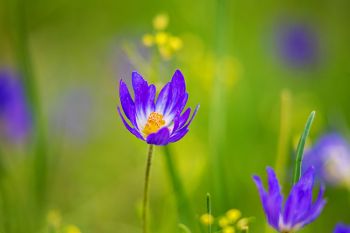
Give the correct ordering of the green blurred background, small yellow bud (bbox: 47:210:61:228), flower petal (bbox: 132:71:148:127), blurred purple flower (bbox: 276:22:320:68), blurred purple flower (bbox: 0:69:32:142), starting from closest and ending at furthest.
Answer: flower petal (bbox: 132:71:148:127)
small yellow bud (bbox: 47:210:61:228)
the green blurred background
blurred purple flower (bbox: 0:69:32:142)
blurred purple flower (bbox: 276:22:320:68)

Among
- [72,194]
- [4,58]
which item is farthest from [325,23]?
[72,194]

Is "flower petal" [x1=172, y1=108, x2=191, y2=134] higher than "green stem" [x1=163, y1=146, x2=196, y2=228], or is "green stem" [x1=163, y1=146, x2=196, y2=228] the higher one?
"flower petal" [x1=172, y1=108, x2=191, y2=134]

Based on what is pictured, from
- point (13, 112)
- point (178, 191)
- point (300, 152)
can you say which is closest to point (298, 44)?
point (13, 112)

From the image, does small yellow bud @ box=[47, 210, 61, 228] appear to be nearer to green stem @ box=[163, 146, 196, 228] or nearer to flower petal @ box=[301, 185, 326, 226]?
green stem @ box=[163, 146, 196, 228]

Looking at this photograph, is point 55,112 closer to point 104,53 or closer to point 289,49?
point 104,53

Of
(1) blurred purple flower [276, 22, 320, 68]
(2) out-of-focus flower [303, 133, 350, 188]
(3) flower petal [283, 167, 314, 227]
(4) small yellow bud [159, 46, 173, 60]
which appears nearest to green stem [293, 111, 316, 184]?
(3) flower petal [283, 167, 314, 227]

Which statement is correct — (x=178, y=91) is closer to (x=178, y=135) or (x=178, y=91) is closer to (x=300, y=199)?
(x=178, y=135)

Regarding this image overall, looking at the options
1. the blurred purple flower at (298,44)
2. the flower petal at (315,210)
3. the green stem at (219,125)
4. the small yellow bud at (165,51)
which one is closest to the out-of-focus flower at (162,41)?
the small yellow bud at (165,51)

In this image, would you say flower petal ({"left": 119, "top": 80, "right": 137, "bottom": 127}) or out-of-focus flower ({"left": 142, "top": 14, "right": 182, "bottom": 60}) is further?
out-of-focus flower ({"left": 142, "top": 14, "right": 182, "bottom": 60})
